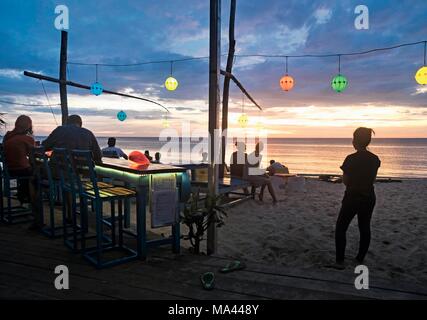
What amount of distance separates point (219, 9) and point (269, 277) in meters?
2.80

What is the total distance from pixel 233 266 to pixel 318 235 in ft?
10.1

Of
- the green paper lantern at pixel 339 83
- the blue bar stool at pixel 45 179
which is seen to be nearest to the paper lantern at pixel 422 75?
the green paper lantern at pixel 339 83

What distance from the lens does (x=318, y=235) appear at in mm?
5531

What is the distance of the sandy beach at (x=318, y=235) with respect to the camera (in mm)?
4297

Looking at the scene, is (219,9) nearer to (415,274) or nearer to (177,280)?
(177,280)

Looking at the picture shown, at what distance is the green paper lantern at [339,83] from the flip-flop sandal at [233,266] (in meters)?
7.28

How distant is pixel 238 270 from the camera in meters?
2.93

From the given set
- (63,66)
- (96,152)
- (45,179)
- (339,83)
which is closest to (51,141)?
(96,152)

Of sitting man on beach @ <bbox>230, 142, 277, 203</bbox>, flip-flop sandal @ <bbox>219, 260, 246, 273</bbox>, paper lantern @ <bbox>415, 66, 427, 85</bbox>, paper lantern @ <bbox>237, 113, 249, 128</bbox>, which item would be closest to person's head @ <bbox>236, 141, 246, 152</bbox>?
sitting man on beach @ <bbox>230, 142, 277, 203</bbox>

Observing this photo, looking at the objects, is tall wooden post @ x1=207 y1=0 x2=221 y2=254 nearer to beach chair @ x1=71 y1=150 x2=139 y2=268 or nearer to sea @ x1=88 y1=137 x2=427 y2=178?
beach chair @ x1=71 y1=150 x2=139 y2=268

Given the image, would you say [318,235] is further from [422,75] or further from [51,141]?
[422,75]
